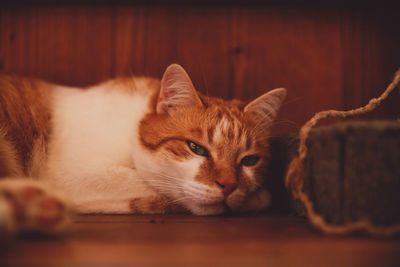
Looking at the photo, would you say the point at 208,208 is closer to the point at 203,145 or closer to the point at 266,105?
the point at 203,145

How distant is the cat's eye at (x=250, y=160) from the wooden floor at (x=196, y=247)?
347mm

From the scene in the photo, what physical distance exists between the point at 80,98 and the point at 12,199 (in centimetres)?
87

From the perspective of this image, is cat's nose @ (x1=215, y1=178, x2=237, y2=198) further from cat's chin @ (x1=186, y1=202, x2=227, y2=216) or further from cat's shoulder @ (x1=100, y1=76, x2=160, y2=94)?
cat's shoulder @ (x1=100, y1=76, x2=160, y2=94)

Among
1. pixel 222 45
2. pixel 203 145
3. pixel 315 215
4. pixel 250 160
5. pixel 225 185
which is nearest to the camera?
pixel 315 215

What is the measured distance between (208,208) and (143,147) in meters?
0.35

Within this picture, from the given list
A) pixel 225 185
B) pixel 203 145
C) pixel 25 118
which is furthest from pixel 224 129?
pixel 25 118

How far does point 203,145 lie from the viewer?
1.25 meters

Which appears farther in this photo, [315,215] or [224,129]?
[224,129]

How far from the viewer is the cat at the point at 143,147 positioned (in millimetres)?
1207

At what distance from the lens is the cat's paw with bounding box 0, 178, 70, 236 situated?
0.71 metres

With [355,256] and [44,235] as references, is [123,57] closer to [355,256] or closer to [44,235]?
[44,235]

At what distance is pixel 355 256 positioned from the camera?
2.31 ft

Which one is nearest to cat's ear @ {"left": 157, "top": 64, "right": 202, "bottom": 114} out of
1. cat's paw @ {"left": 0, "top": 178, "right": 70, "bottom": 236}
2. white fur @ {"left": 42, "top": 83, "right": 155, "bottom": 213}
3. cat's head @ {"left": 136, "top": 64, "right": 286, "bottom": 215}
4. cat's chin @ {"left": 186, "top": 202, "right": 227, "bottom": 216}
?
cat's head @ {"left": 136, "top": 64, "right": 286, "bottom": 215}

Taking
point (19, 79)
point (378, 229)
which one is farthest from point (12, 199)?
point (19, 79)
